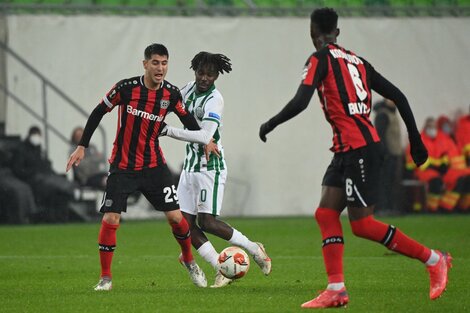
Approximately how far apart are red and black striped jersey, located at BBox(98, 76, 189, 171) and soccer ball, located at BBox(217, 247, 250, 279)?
43.2 inches

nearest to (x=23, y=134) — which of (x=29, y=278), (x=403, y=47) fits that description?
(x=403, y=47)

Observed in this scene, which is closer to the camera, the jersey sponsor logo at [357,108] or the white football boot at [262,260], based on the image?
the jersey sponsor logo at [357,108]

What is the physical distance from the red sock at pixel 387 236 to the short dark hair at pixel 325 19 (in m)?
1.48

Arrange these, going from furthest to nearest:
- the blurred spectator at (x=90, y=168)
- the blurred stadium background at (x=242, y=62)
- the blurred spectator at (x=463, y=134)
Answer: the blurred spectator at (x=463, y=134) < the blurred stadium background at (x=242, y=62) < the blurred spectator at (x=90, y=168)

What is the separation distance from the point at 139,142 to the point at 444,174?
44.3 ft

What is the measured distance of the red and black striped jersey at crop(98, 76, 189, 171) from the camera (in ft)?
33.9

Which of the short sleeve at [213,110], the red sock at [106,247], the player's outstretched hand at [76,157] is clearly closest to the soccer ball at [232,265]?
the red sock at [106,247]

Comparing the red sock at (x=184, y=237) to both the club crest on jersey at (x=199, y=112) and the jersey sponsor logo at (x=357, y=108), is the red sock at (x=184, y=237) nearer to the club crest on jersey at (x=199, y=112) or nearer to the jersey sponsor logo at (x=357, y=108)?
the club crest on jersey at (x=199, y=112)

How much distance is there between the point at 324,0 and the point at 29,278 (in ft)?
43.9

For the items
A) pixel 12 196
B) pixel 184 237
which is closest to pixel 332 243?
pixel 184 237

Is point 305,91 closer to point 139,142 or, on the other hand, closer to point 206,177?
point 139,142

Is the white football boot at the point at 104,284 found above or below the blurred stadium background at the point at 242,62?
below

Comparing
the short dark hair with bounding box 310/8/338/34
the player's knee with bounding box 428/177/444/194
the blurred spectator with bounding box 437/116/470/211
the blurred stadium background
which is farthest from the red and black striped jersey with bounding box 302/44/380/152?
the blurred spectator with bounding box 437/116/470/211

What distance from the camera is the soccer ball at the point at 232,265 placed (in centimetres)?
1051
